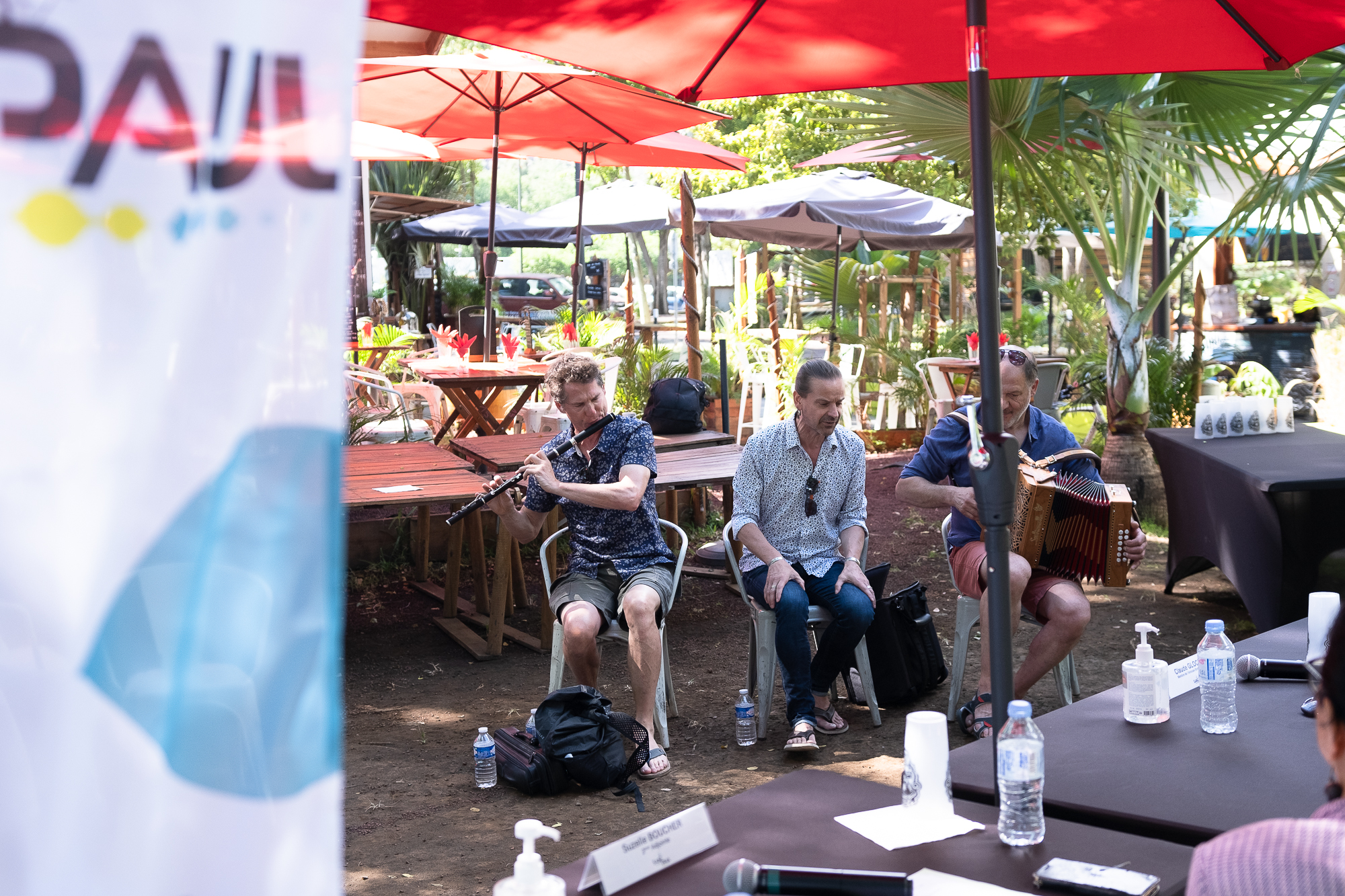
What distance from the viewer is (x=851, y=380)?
35.0ft

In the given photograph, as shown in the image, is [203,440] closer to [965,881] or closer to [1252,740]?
[965,881]

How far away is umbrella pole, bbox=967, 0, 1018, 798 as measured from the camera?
1928mm

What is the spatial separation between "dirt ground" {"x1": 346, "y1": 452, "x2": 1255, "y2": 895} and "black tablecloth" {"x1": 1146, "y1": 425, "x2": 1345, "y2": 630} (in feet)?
1.43

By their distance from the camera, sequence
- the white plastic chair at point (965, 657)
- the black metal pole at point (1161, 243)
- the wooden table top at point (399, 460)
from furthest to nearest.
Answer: the black metal pole at point (1161, 243), the wooden table top at point (399, 460), the white plastic chair at point (965, 657)

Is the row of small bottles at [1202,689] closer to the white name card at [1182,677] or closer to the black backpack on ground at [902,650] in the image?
the white name card at [1182,677]

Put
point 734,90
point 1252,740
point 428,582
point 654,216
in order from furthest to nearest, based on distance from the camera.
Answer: point 654,216, point 428,582, point 734,90, point 1252,740

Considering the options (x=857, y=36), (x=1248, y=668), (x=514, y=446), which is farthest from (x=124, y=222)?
(x=514, y=446)

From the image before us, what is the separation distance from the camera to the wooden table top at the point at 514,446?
574cm

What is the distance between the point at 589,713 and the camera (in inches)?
158

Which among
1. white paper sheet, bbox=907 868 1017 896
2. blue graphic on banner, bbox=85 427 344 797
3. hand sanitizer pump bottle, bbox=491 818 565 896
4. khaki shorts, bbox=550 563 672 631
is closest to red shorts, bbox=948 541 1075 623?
khaki shorts, bbox=550 563 672 631

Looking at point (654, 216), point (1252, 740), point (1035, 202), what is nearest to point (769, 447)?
point (1252, 740)

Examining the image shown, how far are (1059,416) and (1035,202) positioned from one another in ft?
8.38

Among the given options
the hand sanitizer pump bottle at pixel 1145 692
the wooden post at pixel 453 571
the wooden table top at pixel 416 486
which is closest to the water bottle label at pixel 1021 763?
the hand sanitizer pump bottle at pixel 1145 692

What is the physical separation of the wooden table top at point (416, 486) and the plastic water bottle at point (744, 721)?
4.46 ft
